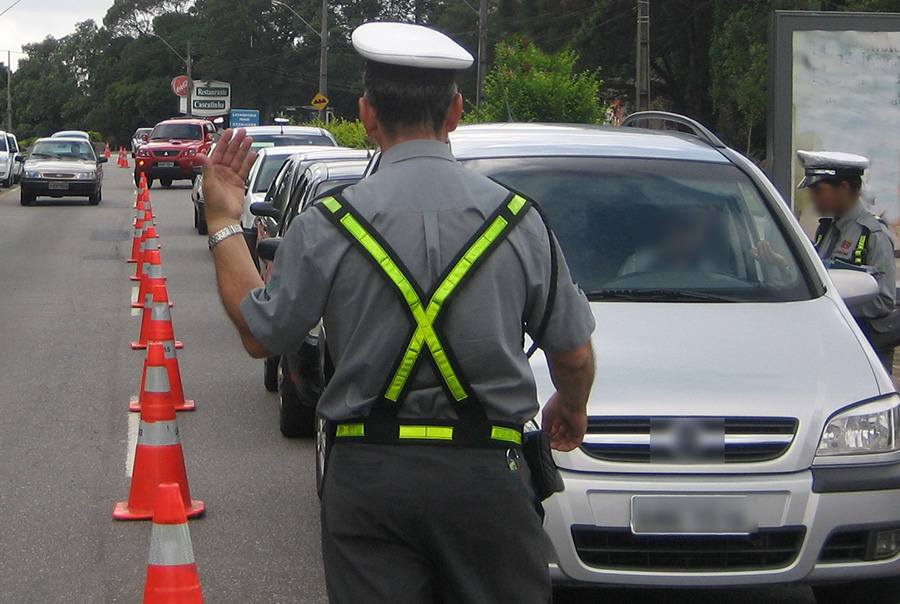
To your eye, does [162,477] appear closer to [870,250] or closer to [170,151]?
[870,250]

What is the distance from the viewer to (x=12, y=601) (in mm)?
5258

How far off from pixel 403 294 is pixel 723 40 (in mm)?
37279

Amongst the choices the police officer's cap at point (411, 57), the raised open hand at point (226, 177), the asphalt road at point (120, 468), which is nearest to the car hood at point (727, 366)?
the asphalt road at point (120, 468)

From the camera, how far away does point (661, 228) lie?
5.70 meters

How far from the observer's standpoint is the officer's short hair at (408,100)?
2707mm

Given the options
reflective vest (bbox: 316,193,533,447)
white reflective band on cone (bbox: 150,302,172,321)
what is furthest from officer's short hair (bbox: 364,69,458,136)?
white reflective band on cone (bbox: 150,302,172,321)

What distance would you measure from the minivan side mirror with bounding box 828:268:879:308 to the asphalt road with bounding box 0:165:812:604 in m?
1.23

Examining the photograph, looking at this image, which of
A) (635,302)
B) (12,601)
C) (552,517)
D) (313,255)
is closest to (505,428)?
(313,255)

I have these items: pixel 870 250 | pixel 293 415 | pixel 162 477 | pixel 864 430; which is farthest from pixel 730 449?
pixel 293 415

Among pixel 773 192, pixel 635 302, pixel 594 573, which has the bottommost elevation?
pixel 594 573

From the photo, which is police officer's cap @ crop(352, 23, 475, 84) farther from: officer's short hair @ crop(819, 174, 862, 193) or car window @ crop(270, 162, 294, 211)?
car window @ crop(270, 162, 294, 211)

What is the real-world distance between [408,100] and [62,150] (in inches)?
1213

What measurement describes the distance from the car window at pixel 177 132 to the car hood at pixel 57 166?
6291 mm

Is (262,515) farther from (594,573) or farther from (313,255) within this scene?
(313,255)
